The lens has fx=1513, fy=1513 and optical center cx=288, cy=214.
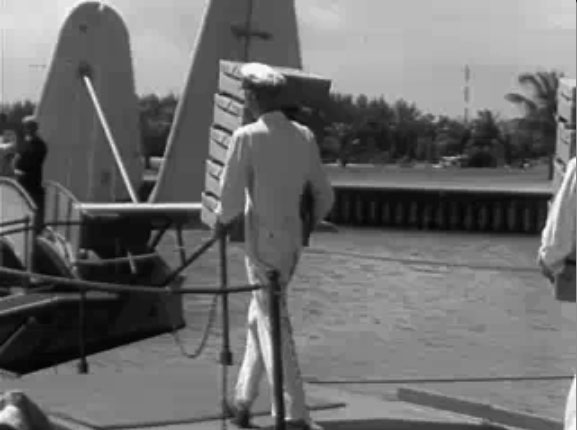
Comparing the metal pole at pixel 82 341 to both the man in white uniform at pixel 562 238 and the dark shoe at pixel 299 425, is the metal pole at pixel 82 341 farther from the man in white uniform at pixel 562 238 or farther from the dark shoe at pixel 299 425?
the man in white uniform at pixel 562 238

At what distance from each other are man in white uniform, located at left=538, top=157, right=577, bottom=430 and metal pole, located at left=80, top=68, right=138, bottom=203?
11.7 meters

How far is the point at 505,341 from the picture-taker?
20.7 metres

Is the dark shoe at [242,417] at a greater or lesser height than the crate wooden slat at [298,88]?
lesser

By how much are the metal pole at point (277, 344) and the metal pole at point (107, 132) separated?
10.0 metres

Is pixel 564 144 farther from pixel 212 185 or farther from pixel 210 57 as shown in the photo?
pixel 210 57

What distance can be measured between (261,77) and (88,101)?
11411mm

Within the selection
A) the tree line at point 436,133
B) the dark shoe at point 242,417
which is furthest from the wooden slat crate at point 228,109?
the tree line at point 436,133

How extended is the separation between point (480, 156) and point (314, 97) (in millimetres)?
91752

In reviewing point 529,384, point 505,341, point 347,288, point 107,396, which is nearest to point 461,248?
point 347,288

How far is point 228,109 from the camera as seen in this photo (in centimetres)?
885

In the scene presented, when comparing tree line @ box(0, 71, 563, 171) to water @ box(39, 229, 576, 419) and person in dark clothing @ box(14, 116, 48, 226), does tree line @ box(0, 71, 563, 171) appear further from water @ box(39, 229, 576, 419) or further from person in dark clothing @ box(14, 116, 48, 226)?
person in dark clothing @ box(14, 116, 48, 226)

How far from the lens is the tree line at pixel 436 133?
245 ft

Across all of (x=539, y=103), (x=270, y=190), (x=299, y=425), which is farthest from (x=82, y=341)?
(x=539, y=103)

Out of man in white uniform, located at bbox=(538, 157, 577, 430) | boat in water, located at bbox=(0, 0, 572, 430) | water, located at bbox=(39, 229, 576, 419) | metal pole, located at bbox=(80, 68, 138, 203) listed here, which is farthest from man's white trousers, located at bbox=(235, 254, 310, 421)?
metal pole, located at bbox=(80, 68, 138, 203)
